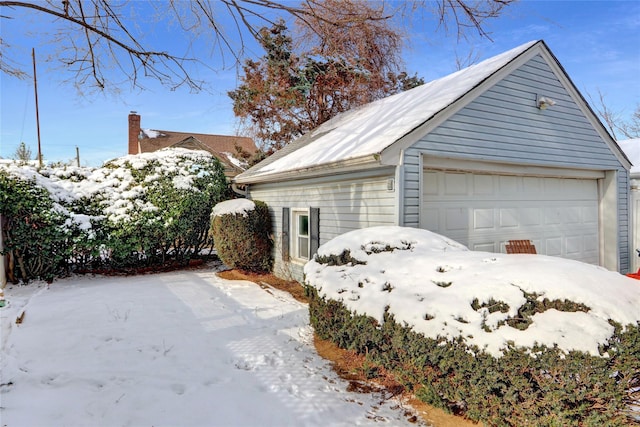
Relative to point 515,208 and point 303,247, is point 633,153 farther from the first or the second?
point 303,247

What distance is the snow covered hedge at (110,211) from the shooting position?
7449mm

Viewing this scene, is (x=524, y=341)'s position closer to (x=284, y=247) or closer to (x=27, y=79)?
(x=284, y=247)

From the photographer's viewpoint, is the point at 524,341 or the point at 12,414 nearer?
the point at 524,341

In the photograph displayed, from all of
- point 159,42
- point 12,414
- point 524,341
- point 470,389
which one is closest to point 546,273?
point 524,341

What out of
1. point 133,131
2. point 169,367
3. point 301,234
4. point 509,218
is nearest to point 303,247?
point 301,234

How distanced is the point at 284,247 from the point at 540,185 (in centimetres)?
560

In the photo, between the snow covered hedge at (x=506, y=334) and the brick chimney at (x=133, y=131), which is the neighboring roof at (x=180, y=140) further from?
the snow covered hedge at (x=506, y=334)

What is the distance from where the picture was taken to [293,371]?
143 inches

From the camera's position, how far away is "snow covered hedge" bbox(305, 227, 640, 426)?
2211 mm

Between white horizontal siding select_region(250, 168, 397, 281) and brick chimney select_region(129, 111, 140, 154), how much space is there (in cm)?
1763

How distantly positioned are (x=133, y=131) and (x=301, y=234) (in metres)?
20.0

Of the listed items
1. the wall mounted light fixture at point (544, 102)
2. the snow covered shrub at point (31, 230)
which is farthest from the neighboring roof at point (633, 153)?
the snow covered shrub at point (31, 230)

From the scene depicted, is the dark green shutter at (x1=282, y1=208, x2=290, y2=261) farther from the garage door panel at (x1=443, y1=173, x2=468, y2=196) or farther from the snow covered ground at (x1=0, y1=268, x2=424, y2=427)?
the garage door panel at (x1=443, y1=173, x2=468, y2=196)

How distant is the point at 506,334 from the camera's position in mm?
2477
